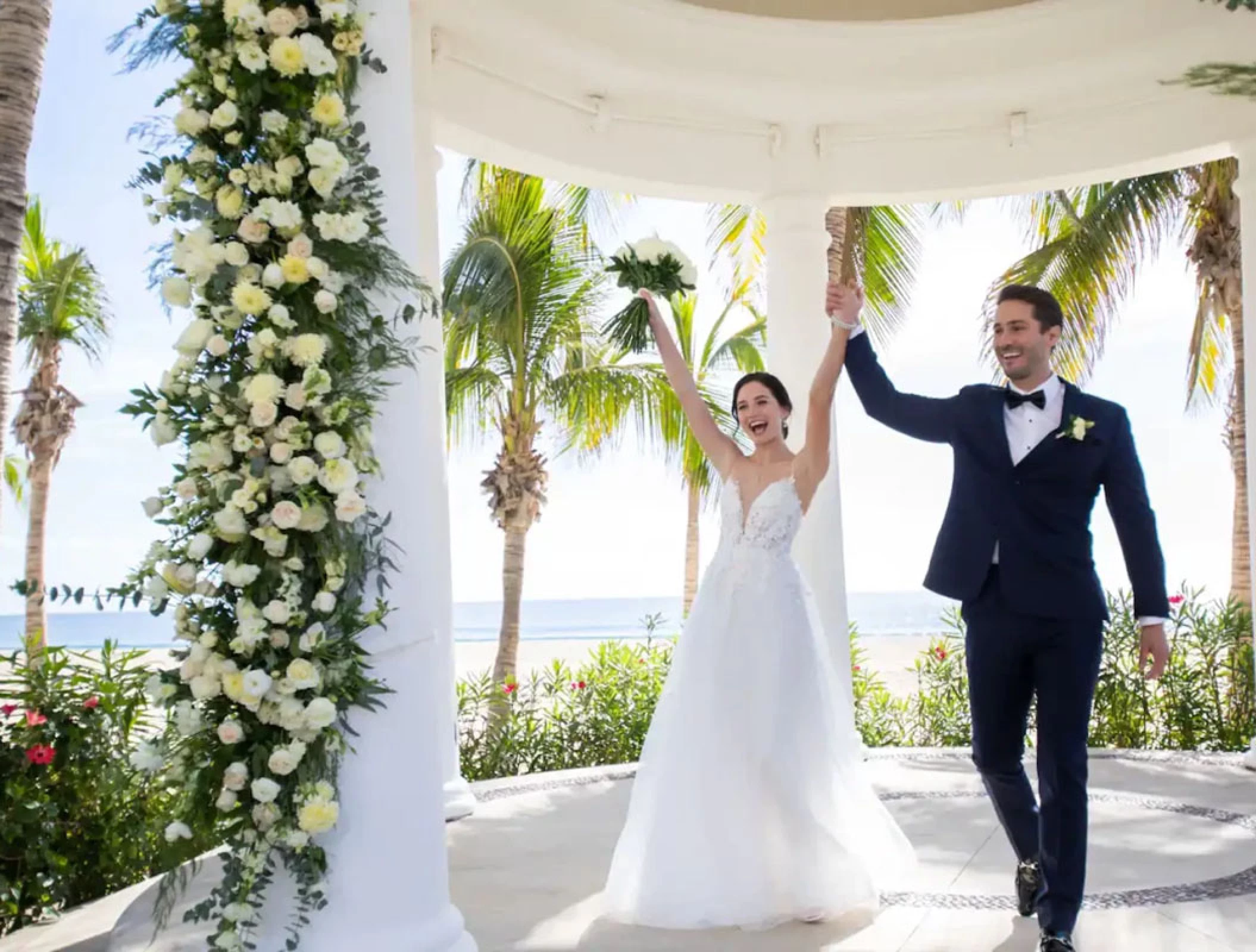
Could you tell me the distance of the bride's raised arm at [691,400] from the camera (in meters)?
6.89

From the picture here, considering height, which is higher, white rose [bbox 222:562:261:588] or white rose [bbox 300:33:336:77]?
white rose [bbox 300:33:336:77]

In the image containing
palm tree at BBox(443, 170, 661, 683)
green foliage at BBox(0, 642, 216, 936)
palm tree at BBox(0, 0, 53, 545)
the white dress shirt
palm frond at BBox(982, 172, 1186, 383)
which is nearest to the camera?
the white dress shirt

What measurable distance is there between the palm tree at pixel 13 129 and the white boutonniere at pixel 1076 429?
5615mm

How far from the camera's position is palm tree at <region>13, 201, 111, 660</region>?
22.1 meters

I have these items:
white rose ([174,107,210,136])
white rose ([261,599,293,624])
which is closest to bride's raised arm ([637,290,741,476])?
white rose ([174,107,210,136])

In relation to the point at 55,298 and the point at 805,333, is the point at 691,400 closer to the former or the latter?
the point at 805,333

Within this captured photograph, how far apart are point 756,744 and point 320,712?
265 centimetres

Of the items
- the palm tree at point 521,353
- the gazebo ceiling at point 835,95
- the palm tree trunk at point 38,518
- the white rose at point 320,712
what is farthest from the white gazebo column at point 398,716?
the palm tree trunk at point 38,518

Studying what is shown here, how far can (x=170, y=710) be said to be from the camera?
4.52 metres

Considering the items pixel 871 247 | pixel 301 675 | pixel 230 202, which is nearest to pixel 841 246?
pixel 871 247

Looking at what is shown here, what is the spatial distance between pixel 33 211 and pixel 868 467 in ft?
156

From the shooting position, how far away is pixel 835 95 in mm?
10516

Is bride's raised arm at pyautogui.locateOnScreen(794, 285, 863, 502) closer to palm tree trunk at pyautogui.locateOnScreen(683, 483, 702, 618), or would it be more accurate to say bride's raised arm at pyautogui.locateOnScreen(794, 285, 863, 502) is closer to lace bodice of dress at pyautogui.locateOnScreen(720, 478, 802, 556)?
lace bodice of dress at pyautogui.locateOnScreen(720, 478, 802, 556)

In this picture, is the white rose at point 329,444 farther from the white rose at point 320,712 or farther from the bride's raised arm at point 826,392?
the bride's raised arm at point 826,392
